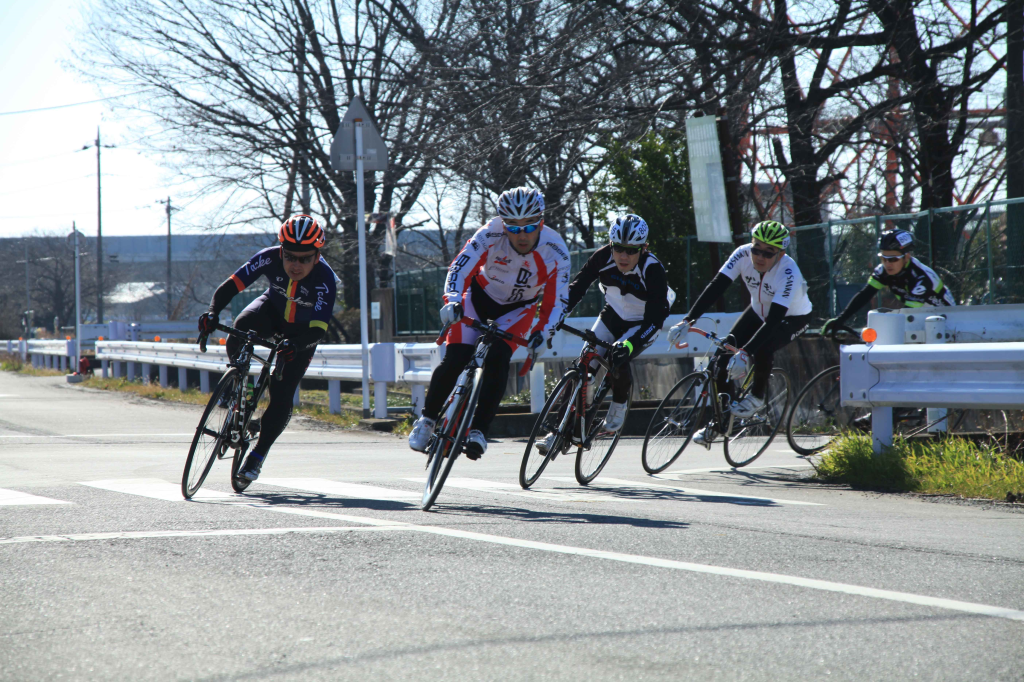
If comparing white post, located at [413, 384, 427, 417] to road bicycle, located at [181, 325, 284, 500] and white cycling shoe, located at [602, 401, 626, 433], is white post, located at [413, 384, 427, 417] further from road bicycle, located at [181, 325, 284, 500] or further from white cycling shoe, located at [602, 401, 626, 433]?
road bicycle, located at [181, 325, 284, 500]

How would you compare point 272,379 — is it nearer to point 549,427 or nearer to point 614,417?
point 549,427

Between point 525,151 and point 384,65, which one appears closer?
point 525,151

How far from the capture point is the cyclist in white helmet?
309 inches

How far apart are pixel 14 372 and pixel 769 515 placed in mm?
29996

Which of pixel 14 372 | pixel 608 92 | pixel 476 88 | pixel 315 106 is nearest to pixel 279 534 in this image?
pixel 608 92

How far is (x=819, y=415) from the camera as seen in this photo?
31.1 ft

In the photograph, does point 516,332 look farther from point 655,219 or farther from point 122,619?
point 655,219

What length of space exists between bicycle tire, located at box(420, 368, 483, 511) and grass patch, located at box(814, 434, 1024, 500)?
10.4ft

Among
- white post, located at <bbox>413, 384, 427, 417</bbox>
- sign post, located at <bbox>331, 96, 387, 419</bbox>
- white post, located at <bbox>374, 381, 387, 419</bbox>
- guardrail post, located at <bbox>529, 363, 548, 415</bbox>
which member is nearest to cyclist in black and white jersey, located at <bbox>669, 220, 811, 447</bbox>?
guardrail post, located at <bbox>529, 363, 548, 415</bbox>

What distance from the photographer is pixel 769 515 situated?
5.98 meters

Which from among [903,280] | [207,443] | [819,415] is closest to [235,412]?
[207,443]

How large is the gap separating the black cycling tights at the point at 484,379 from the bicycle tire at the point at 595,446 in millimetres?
1437

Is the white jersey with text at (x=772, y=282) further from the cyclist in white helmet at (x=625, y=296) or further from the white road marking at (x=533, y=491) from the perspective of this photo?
the white road marking at (x=533, y=491)

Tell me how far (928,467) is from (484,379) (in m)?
3.26
